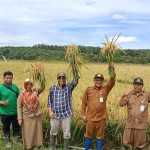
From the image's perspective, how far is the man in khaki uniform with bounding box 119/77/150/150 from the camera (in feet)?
21.2

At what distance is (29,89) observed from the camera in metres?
7.15

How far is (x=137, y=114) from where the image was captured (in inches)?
254

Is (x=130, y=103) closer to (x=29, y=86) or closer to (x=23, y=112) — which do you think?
(x=29, y=86)

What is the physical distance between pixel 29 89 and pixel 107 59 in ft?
5.66

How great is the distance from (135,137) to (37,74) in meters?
2.47

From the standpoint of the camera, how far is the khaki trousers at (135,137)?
6520 millimetres

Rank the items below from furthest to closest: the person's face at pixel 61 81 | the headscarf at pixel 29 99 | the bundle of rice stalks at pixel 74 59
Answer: the bundle of rice stalks at pixel 74 59
the headscarf at pixel 29 99
the person's face at pixel 61 81

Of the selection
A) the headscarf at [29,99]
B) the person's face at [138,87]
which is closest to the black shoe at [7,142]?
the headscarf at [29,99]

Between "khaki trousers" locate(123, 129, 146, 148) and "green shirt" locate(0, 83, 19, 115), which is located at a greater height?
"green shirt" locate(0, 83, 19, 115)

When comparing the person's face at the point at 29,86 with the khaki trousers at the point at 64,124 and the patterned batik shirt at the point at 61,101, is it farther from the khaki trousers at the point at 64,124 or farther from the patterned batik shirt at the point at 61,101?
the khaki trousers at the point at 64,124

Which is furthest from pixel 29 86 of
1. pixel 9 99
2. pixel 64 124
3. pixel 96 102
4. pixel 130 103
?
pixel 130 103

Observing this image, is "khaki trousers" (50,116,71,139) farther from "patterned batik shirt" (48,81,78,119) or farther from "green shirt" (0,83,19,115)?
"green shirt" (0,83,19,115)

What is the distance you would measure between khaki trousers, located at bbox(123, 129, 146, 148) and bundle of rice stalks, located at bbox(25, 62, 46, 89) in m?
2.12

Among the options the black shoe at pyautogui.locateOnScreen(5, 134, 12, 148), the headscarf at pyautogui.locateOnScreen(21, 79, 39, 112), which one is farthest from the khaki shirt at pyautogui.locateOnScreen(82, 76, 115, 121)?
the black shoe at pyautogui.locateOnScreen(5, 134, 12, 148)
